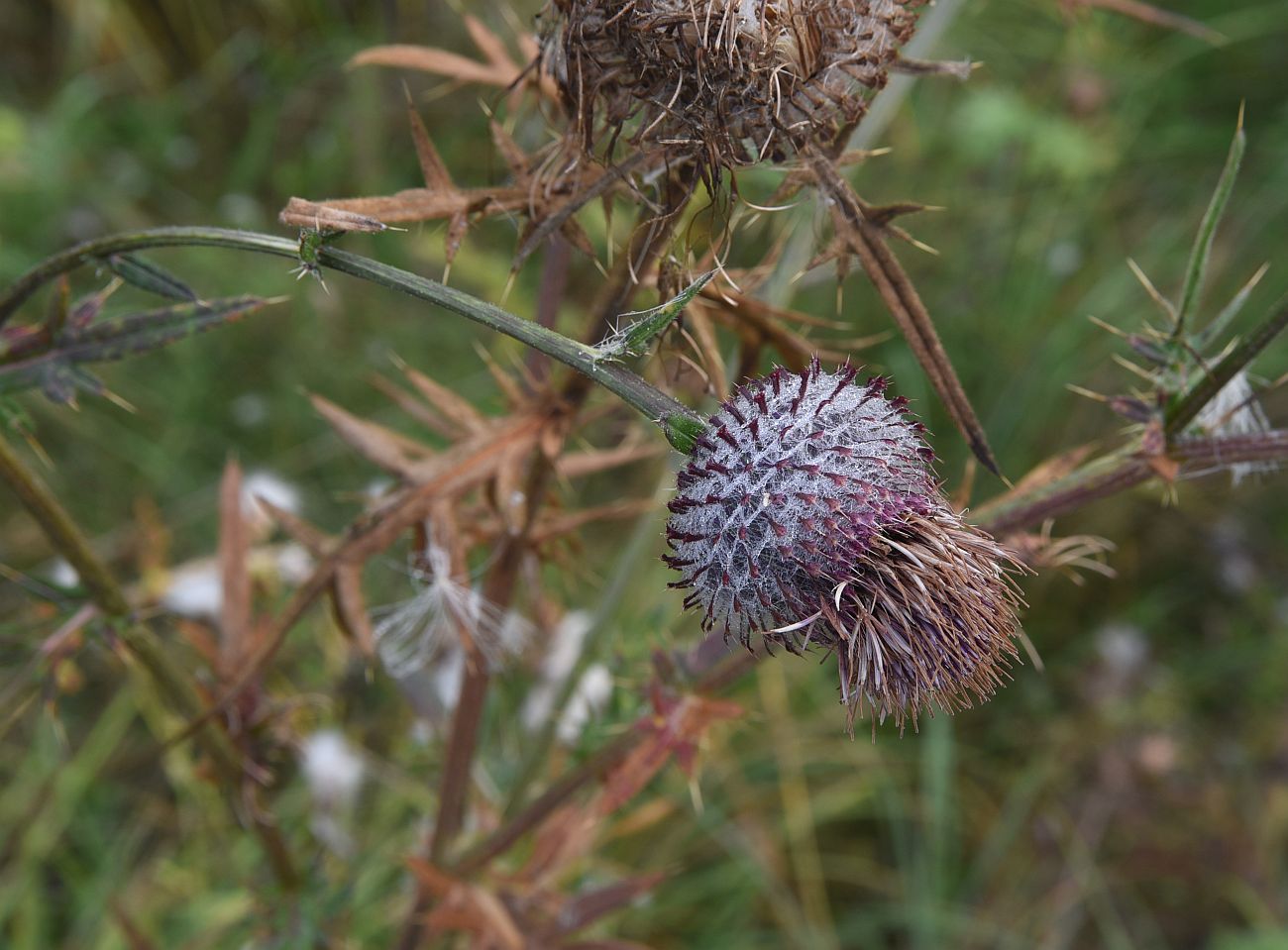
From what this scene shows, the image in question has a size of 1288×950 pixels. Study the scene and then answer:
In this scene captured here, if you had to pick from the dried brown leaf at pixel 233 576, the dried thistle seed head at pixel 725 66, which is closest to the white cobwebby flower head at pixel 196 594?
the dried brown leaf at pixel 233 576

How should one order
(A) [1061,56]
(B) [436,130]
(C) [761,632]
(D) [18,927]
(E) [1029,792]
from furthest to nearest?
(B) [436,130], (A) [1061,56], (E) [1029,792], (D) [18,927], (C) [761,632]

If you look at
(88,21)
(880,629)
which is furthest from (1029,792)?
(88,21)

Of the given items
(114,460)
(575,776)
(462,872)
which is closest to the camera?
(575,776)

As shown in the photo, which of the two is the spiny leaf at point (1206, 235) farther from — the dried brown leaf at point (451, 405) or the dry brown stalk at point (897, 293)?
the dried brown leaf at point (451, 405)

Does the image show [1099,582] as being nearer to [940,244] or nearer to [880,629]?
[940,244]

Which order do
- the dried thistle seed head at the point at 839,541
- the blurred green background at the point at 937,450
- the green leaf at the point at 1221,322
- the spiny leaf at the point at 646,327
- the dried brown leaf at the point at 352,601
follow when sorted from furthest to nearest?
the blurred green background at the point at 937,450, the dried brown leaf at the point at 352,601, the green leaf at the point at 1221,322, the dried thistle seed head at the point at 839,541, the spiny leaf at the point at 646,327

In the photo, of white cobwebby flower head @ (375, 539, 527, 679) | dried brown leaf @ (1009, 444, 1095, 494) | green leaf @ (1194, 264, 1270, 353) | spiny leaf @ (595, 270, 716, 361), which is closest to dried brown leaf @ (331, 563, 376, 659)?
white cobwebby flower head @ (375, 539, 527, 679)

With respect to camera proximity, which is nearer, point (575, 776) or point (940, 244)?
point (575, 776)
